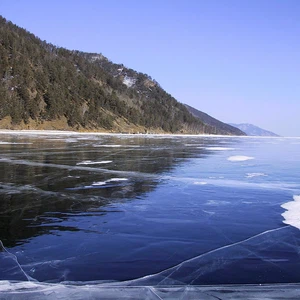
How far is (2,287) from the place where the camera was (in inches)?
163

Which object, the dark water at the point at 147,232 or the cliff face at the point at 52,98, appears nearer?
the dark water at the point at 147,232

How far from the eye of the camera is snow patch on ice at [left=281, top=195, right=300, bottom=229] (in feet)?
24.0

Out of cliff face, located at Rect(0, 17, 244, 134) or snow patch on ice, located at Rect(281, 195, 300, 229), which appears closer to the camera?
snow patch on ice, located at Rect(281, 195, 300, 229)

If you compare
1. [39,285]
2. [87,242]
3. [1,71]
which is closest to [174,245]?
[87,242]

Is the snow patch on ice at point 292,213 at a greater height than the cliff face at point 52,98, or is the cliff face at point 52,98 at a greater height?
the cliff face at point 52,98

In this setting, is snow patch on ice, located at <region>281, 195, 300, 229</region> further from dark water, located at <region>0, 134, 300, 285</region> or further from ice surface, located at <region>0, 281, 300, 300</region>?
ice surface, located at <region>0, 281, 300, 300</region>

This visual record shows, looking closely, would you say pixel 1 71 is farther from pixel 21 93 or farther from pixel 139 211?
pixel 139 211

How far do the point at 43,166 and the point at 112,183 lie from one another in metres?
5.56

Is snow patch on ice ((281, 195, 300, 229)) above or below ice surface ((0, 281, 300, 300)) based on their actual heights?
above

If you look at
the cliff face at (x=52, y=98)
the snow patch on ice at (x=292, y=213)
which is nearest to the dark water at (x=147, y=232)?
the snow patch on ice at (x=292, y=213)

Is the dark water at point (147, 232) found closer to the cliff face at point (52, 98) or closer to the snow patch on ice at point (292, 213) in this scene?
the snow patch on ice at point (292, 213)

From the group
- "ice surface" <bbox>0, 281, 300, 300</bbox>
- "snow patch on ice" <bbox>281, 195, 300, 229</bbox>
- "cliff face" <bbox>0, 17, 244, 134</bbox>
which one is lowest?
"ice surface" <bbox>0, 281, 300, 300</bbox>

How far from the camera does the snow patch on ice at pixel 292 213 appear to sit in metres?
7.33

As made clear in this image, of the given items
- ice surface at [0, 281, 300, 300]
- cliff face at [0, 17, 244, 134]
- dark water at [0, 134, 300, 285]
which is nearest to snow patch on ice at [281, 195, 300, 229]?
dark water at [0, 134, 300, 285]
